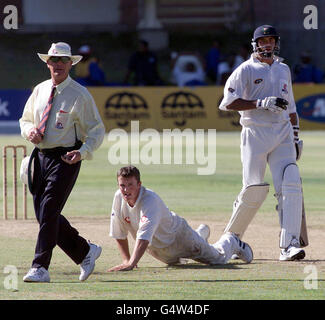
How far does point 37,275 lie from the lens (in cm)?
838

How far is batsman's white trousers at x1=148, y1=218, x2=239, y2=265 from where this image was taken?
30.6ft

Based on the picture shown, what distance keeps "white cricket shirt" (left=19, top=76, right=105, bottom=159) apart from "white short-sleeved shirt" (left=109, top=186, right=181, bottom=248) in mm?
675

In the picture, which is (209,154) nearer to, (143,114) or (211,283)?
(143,114)

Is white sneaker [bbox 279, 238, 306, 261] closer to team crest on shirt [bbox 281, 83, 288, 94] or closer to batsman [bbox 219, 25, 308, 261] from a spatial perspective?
batsman [bbox 219, 25, 308, 261]

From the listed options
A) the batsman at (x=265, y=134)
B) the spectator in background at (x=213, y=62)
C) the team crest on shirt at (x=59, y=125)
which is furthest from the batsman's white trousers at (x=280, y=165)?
the spectator in background at (x=213, y=62)

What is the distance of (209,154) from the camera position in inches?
901

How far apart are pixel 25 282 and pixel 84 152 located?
3.82 feet

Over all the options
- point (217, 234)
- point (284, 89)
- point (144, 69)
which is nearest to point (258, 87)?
point (284, 89)

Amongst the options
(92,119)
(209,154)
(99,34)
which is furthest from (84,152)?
(99,34)

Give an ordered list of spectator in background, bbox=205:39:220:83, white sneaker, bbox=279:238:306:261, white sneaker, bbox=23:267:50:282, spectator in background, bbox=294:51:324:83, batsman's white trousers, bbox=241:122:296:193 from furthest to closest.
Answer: spectator in background, bbox=205:39:220:83 < spectator in background, bbox=294:51:324:83 < batsman's white trousers, bbox=241:122:296:193 < white sneaker, bbox=279:238:306:261 < white sneaker, bbox=23:267:50:282

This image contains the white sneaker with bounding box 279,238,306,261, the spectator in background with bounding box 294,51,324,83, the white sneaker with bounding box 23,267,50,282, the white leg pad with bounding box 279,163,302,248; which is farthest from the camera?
the spectator in background with bounding box 294,51,324,83

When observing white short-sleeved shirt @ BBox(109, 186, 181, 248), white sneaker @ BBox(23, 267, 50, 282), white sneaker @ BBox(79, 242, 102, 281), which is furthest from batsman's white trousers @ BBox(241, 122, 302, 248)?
white sneaker @ BBox(23, 267, 50, 282)
